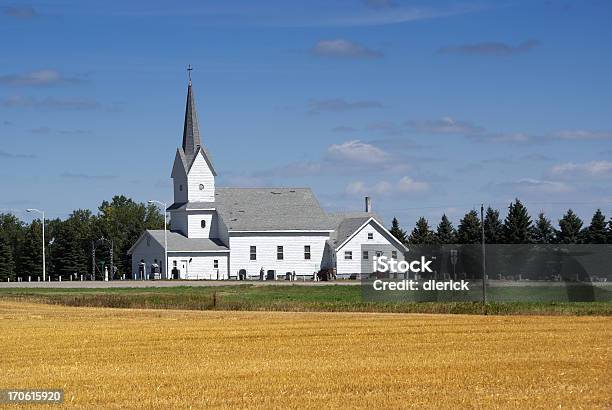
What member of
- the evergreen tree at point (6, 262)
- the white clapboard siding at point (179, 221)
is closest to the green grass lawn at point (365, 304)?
the white clapboard siding at point (179, 221)

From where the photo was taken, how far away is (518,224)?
113062 mm

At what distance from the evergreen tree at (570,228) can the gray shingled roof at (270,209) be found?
860 inches

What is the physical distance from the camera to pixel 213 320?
1777 inches

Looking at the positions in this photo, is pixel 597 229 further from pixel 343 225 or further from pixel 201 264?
pixel 201 264

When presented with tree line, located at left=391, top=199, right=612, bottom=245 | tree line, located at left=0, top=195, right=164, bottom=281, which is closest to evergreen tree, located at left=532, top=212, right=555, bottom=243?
tree line, located at left=391, top=199, right=612, bottom=245

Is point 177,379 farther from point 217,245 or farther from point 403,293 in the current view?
point 217,245

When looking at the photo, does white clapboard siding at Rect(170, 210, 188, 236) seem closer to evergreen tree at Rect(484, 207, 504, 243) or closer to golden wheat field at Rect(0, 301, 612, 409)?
evergreen tree at Rect(484, 207, 504, 243)

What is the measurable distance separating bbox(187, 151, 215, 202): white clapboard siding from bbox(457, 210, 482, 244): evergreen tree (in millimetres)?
24936

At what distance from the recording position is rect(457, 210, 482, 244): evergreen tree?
384ft

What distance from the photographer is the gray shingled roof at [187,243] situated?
365 feet

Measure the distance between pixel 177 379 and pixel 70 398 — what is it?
3.17 meters

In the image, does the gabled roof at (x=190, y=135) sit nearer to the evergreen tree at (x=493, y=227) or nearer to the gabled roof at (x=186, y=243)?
the gabled roof at (x=186, y=243)

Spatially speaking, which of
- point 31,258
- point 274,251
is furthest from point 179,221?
point 31,258

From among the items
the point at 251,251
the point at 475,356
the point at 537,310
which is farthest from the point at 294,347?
the point at 251,251
